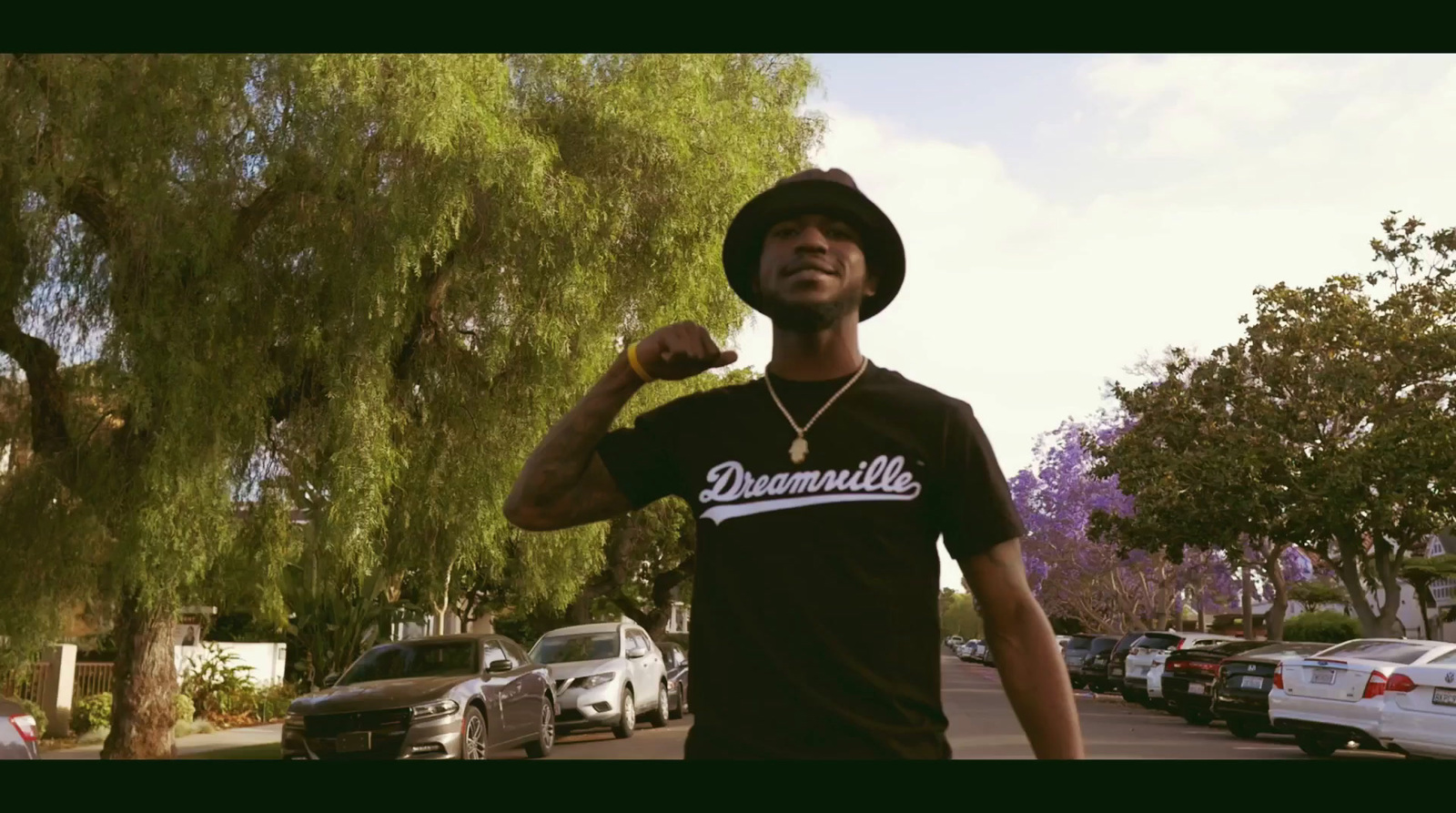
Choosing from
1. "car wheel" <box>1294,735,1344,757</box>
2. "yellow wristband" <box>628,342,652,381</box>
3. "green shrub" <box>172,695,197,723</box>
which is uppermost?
"yellow wristband" <box>628,342,652,381</box>

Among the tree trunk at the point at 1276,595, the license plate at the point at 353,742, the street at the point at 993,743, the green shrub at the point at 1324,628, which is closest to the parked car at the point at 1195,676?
the street at the point at 993,743

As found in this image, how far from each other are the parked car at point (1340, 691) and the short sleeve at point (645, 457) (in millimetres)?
13028

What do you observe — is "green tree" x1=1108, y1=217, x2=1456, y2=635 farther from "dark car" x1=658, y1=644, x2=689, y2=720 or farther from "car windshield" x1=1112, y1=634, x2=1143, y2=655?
"dark car" x1=658, y1=644, x2=689, y2=720

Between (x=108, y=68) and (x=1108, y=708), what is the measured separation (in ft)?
67.0

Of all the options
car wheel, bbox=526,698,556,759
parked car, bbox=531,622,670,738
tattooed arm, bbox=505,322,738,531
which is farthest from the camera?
parked car, bbox=531,622,670,738

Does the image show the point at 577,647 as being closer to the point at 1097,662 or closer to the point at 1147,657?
the point at 1147,657

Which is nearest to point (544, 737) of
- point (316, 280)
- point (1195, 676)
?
point (316, 280)

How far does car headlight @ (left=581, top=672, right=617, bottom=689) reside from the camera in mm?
18281

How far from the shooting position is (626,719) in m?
18.9

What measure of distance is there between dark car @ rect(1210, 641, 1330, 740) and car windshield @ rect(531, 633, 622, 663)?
7.92 metres

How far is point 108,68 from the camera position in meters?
13.5

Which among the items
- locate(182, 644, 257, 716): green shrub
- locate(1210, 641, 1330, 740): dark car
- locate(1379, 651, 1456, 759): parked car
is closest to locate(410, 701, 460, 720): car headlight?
locate(1379, 651, 1456, 759): parked car

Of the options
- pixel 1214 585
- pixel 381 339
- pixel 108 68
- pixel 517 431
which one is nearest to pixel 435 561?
pixel 517 431

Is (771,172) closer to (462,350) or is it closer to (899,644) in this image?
(462,350)
